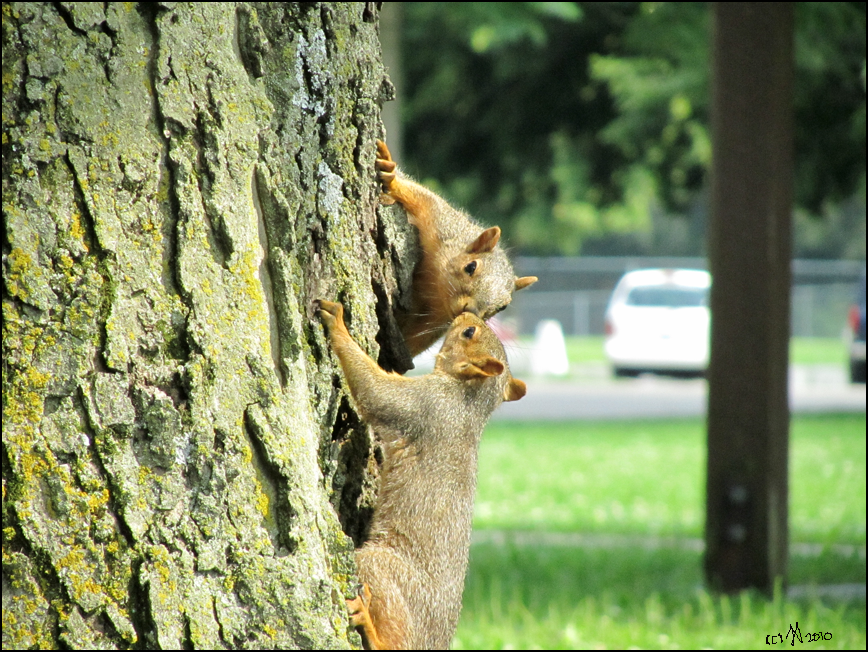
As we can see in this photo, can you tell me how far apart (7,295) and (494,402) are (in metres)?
1.55

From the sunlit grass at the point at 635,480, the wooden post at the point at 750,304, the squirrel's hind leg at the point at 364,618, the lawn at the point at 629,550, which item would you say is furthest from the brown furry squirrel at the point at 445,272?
the sunlit grass at the point at 635,480

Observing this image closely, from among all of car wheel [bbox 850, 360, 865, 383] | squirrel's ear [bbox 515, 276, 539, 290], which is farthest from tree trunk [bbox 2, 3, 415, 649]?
car wheel [bbox 850, 360, 865, 383]

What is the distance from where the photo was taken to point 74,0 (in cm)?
181

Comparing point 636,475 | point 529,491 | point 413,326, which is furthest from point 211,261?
point 636,475

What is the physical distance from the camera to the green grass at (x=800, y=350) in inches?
968

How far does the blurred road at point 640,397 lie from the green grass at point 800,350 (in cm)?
254

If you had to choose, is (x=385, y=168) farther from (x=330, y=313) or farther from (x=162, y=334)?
(x=162, y=334)

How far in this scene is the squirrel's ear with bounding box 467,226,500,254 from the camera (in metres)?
3.22

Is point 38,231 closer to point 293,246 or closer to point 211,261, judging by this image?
point 211,261

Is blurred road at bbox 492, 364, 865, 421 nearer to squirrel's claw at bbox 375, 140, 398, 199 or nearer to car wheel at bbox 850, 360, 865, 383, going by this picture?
car wheel at bbox 850, 360, 865, 383

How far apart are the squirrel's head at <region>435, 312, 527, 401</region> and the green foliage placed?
122 inches

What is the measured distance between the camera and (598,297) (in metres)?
31.3

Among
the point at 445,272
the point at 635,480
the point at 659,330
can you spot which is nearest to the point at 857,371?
the point at 659,330

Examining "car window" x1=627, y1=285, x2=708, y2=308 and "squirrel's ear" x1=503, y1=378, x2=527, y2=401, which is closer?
"squirrel's ear" x1=503, y1=378, x2=527, y2=401
